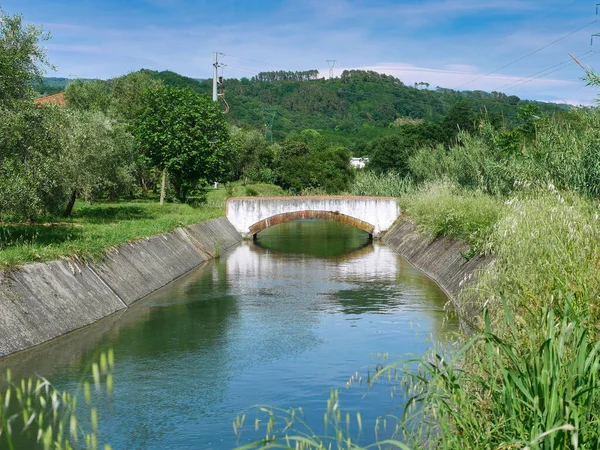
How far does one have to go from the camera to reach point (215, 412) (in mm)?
12883

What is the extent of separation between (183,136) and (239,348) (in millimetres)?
34088

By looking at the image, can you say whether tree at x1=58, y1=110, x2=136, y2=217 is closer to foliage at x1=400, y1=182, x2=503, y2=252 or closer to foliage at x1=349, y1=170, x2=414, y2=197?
foliage at x1=400, y1=182, x2=503, y2=252

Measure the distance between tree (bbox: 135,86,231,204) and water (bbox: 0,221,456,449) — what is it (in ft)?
62.6

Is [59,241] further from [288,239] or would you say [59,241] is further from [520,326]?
[288,239]

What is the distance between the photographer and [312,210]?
4906 cm

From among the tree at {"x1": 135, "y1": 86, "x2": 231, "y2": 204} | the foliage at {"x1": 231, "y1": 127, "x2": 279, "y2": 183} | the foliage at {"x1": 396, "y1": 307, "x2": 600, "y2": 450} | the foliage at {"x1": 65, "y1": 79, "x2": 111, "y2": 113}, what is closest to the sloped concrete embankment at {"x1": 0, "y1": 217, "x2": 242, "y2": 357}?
the foliage at {"x1": 396, "y1": 307, "x2": 600, "y2": 450}

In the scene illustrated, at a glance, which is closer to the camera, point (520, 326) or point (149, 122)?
point (520, 326)

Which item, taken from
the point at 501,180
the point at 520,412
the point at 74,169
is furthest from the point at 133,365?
the point at 501,180

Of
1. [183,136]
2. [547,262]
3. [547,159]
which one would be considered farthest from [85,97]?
[547,262]

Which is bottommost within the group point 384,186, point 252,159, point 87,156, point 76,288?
point 76,288

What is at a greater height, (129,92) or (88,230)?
(129,92)

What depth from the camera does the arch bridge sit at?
49.0 meters

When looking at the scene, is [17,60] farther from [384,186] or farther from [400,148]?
[400,148]

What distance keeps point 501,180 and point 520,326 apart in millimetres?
23932
